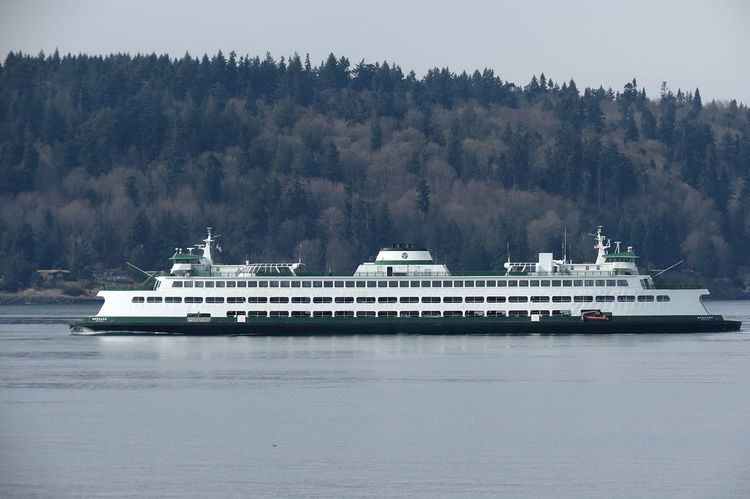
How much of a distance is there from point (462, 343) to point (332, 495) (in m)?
49.8

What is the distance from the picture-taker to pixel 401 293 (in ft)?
298

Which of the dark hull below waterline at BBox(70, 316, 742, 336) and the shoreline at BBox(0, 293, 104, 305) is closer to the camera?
the dark hull below waterline at BBox(70, 316, 742, 336)

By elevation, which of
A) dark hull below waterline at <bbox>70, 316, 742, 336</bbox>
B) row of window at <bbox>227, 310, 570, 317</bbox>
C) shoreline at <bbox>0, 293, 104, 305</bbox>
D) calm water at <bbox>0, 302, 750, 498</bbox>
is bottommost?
calm water at <bbox>0, 302, 750, 498</bbox>

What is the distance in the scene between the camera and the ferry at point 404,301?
89.9m

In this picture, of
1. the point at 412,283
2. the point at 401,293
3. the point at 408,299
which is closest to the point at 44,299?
the point at 401,293

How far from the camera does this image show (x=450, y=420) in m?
51.1

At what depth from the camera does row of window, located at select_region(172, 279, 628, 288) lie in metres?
90.1

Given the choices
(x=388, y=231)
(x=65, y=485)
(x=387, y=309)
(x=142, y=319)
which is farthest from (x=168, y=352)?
(x=388, y=231)

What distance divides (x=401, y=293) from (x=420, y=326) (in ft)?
8.40

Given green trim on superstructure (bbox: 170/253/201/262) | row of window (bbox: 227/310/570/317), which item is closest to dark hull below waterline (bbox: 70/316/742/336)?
row of window (bbox: 227/310/570/317)

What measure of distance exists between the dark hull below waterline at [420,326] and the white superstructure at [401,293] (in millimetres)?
587

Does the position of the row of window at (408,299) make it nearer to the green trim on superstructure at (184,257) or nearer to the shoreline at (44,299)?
the green trim on superstructure at (184,257)

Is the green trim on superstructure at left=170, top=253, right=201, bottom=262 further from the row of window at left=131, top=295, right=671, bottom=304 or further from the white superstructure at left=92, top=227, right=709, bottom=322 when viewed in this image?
the row of window at left=131, top=295, right=671, bottom=304

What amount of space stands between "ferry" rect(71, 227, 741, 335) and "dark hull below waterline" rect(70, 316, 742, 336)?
7 cm
